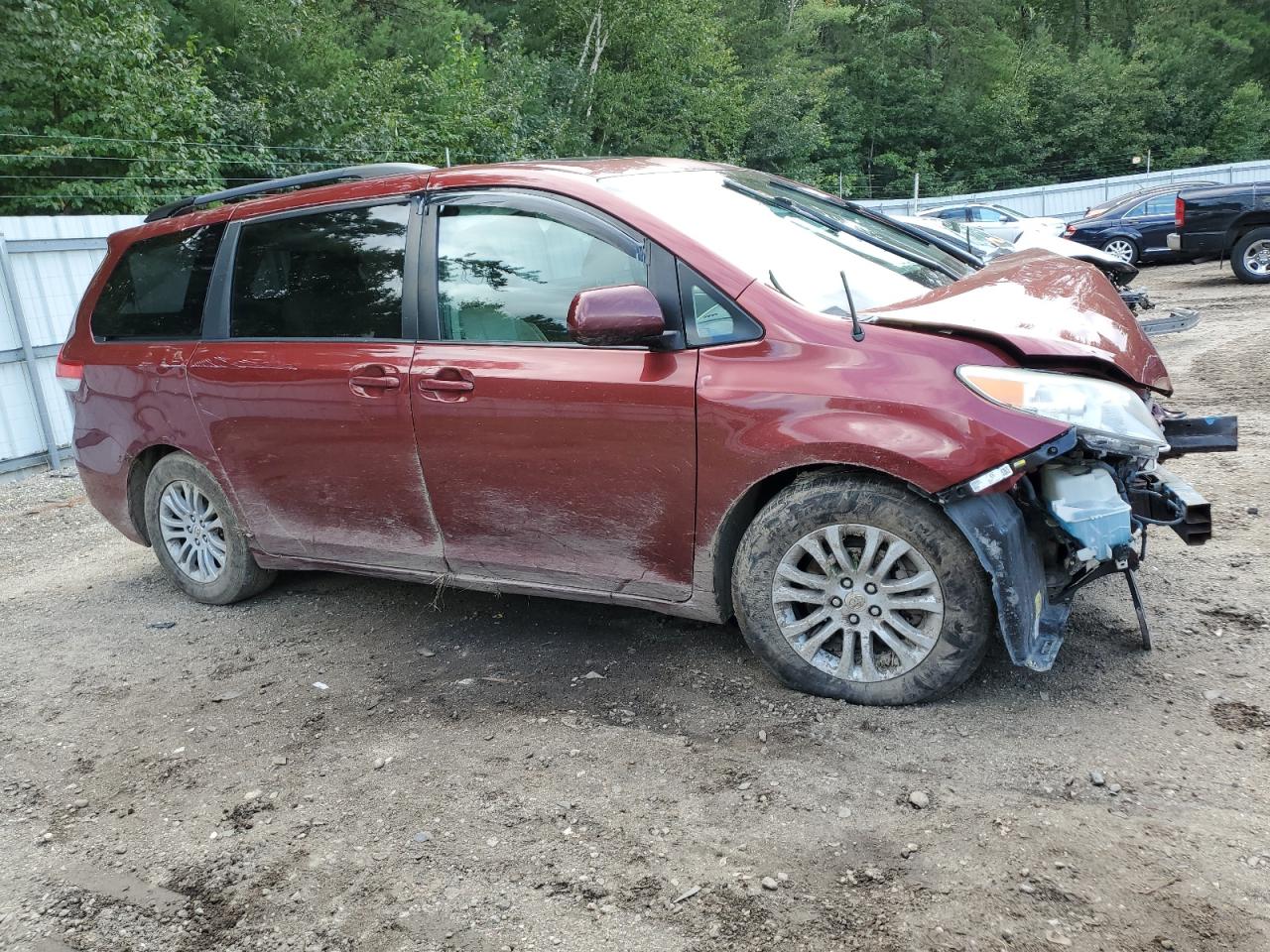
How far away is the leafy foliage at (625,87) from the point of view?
14.9 meters

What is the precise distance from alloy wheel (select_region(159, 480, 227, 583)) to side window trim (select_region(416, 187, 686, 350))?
5.64ft

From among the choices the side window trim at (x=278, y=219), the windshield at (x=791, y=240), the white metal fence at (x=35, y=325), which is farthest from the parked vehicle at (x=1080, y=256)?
the white metal fence at (x=35, y=325)

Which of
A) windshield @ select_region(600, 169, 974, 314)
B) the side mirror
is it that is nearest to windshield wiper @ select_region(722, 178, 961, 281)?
windshield @ select_region(600, 169, 974, 314)

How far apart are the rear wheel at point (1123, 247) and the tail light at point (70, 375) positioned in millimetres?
18219

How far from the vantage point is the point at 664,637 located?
414 cm

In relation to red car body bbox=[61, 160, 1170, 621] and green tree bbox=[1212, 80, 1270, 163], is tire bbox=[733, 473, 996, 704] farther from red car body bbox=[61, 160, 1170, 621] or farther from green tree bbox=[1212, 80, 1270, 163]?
green tree bbox=[1212, 80, 1270, 163]

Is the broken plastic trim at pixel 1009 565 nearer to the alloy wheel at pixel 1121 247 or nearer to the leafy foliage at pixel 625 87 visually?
the leafy foliage at pixel 625 87

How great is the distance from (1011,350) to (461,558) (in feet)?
6.98

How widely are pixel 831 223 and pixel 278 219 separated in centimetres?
232

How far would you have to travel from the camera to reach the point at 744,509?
350 cm

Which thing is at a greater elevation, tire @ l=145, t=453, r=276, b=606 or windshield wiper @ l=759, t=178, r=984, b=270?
windshield wiper @ l=759, t=178, r=984, b=270

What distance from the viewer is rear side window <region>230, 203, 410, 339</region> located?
13.3ft

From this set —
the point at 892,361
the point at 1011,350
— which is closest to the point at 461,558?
the point at 892,361

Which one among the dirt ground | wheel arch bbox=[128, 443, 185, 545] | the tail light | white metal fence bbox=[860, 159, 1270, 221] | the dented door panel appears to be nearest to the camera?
the dirt ground
